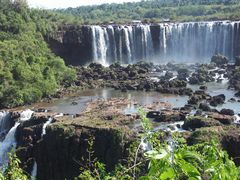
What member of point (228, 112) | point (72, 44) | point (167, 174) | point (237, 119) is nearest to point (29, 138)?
point (228, 112)

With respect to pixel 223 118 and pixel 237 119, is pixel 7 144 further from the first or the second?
pixel 237 119

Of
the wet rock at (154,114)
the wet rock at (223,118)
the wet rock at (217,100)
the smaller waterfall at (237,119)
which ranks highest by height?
the wet rock at (223,118)

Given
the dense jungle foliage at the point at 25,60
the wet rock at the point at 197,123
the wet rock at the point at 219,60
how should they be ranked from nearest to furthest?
the wet rock at the point at 197,123
the dense jungle foliage at the point at 25,60
the wet rock at the point at 219,60

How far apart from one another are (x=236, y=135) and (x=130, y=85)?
19.1 m

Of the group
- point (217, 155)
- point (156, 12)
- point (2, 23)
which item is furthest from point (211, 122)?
point (156, 12)

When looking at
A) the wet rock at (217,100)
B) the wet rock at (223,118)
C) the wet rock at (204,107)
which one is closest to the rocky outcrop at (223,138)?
the wet rock at (223,118)

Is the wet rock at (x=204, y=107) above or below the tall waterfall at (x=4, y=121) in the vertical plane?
above

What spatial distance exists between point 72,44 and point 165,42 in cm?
1314

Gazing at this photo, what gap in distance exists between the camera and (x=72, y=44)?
192 feet

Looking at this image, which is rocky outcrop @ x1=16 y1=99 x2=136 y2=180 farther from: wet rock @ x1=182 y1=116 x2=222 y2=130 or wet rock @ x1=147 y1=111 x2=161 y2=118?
wet rock @ x1=182 y1=116 x2=222 y2=130

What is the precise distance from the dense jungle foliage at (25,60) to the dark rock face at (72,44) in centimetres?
141

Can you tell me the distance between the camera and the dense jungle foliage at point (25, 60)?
127 feet

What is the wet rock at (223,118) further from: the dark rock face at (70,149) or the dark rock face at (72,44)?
the dark rock face at (72,44)

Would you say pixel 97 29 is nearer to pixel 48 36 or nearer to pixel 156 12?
pixel 48 36
